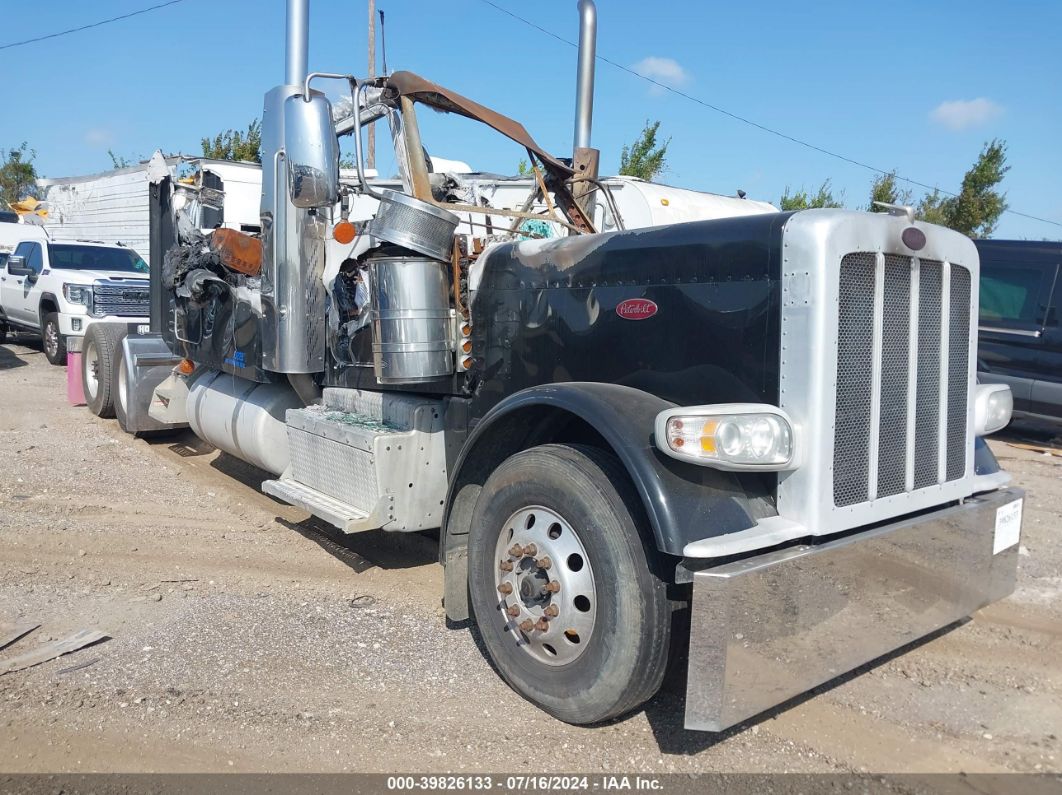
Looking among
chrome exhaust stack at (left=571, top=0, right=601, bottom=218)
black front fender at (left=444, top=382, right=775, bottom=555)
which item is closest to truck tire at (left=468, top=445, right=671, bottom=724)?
black front fender at (left=444, top=382, right=775, bottom=555)

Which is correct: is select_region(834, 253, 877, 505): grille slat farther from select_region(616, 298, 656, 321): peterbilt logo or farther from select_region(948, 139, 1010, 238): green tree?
select_region(948, 139, 1010, 238): green tree

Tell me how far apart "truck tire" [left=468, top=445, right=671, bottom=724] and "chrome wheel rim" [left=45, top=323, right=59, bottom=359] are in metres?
12.5

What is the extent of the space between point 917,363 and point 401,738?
2.29 metres

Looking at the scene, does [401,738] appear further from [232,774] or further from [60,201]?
[60,201]

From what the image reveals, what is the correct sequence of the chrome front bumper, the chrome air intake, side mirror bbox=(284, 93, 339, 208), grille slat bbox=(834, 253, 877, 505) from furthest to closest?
side mirror bbox=(284, 93, 339, 208), the chrome air intake, grille slat bbox=(834, 253, 877, 505), the chrome front bumper

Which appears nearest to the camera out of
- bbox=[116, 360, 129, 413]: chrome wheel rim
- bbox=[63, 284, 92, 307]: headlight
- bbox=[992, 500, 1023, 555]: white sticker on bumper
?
bbox=[992, 500, 1023, 555]: white sticker on bumper

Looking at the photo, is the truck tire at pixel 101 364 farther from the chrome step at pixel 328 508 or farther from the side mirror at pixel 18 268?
the side mirror at pixel 18 268

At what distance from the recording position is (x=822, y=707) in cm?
347

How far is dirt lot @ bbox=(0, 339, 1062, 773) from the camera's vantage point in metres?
3.08

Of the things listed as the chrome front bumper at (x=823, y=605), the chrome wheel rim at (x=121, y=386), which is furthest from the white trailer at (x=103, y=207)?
the chrome front bumper at (x=823, y=605)

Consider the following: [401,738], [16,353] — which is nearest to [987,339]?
[401,738]

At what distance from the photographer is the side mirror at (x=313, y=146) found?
4.40 m

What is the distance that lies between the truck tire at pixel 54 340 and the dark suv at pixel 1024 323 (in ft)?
41.5

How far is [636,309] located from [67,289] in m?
12.3
